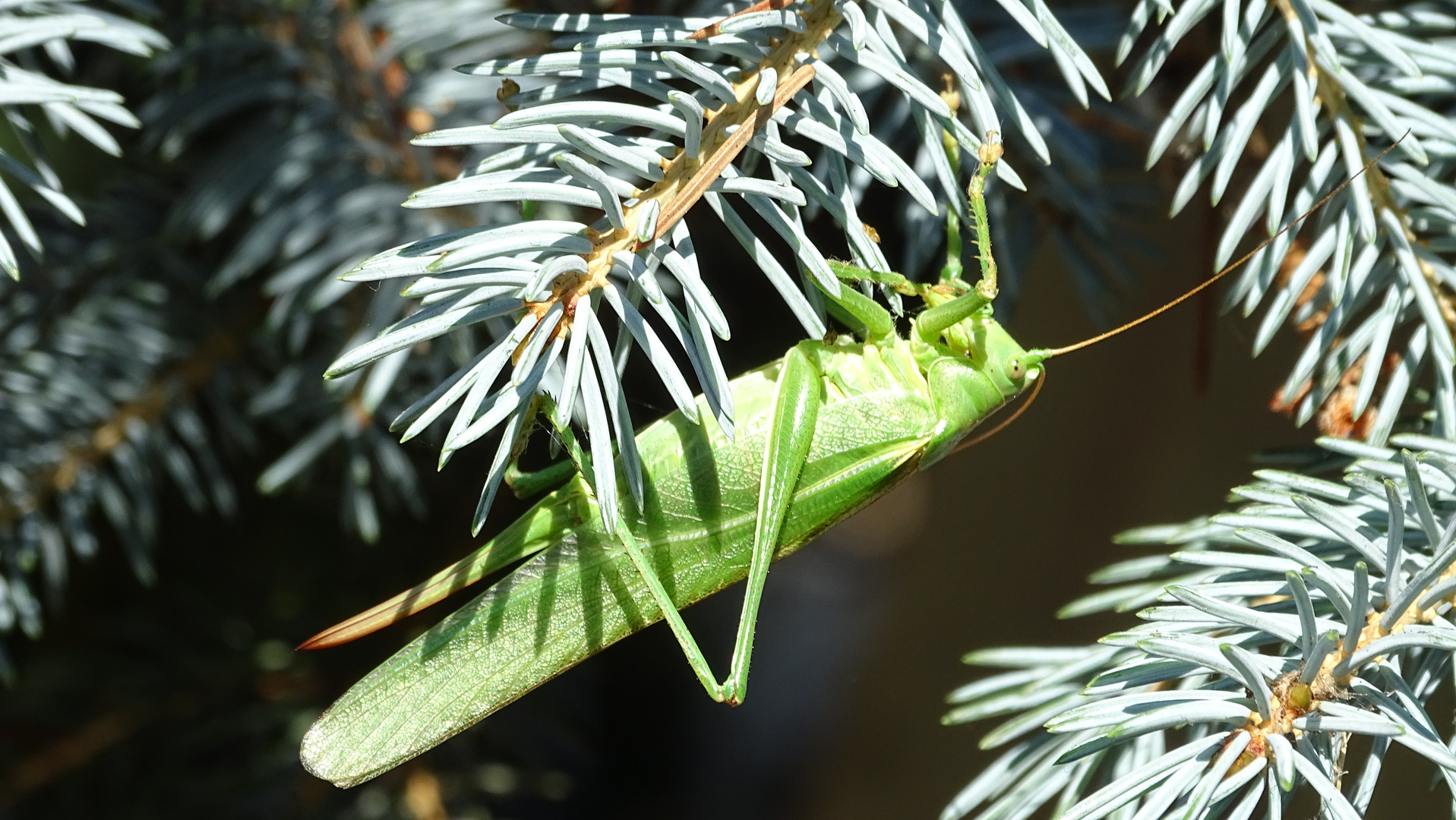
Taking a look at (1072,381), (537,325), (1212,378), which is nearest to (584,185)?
(537,325)

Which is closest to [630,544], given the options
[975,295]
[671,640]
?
[975,295]

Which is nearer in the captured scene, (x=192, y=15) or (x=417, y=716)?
(x=417, y=716)

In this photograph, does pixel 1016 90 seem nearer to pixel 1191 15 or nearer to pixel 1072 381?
pixel 1191 15

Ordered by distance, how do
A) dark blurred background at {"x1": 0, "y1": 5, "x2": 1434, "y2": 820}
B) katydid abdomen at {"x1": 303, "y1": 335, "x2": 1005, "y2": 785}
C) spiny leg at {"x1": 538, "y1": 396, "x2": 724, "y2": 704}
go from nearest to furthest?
spiny leg at {"x1": 538, "y1": 396, "x2": 724, "y2": 704} < katydid abdomen at {"x1": 303, "y1": 335, "x2": 1005, "y2": 785} < dark blurred background at {"x1": 0, "y1": 5, "x2": 1434, "y2": 820}

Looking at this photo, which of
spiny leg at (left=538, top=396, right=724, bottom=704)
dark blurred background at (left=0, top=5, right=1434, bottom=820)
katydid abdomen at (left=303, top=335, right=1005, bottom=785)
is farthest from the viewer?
dark blurred background at (left=0, top=5, right=1434, bottom=820)

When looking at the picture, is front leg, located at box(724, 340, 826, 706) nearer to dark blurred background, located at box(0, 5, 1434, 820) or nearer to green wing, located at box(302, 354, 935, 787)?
green wing, located at box(302, 354, 935, 787)

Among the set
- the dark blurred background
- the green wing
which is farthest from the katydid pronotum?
the dark blurred background

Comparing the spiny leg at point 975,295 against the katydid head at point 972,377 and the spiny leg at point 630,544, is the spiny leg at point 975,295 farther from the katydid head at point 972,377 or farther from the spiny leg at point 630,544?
the spiny leg at point 630,544

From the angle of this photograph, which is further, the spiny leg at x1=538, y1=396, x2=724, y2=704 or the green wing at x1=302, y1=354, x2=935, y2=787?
the green wing at x1=302, y1=354, x2=935, y2=787

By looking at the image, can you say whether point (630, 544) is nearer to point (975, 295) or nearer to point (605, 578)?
point (605, 578)
